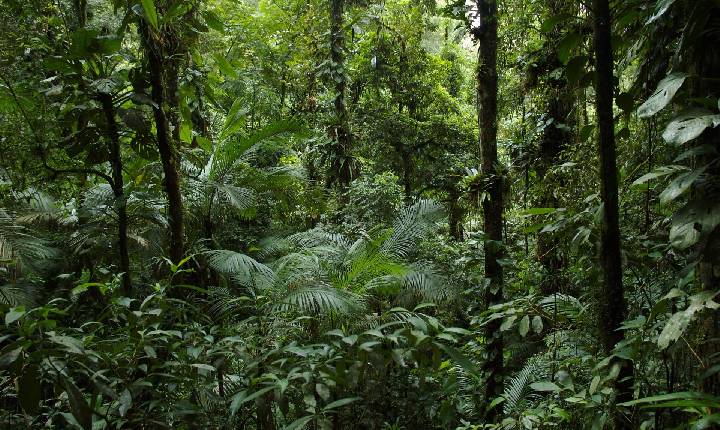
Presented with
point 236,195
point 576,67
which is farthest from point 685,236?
point 236,195

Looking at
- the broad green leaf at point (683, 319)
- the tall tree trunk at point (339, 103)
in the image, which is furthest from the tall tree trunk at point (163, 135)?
the tall tree trunk at point (339, 103)

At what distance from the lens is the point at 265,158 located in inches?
337

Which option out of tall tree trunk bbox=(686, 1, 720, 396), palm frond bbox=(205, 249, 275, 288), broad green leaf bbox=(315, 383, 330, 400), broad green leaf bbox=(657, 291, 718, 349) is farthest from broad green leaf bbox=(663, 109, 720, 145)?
palm frond bbox=(205, 249, 275, 288)

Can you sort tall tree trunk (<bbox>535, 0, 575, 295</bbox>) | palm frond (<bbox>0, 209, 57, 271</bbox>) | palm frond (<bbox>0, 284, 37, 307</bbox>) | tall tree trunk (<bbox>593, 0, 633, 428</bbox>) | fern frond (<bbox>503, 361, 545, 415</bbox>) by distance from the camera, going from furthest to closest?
tall tree trunk (<bbox>535, 0, 575, 295</bbox>) < fern frond (<bbox>503, 361, 545, 415</bbox>) < palm frond (<bbox>0, 209, 57, 271</bbox>) < palm frond (<bbox>0, 284, 37, 307</bbox>) < tall tree trunk (<bbox>593, 0, 633, 428</bbox>)

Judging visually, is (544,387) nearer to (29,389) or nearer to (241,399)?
(241,399)

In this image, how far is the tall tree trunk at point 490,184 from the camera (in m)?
2.95

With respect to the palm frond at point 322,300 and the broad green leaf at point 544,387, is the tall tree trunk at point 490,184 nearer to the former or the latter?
the palm frond at point 322,300

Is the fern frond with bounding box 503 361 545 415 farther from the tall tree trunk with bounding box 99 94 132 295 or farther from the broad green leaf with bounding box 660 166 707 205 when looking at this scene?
the tall tree trunk with bounding box 99 94 132 295

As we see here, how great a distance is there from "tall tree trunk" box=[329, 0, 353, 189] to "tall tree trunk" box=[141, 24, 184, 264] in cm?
463

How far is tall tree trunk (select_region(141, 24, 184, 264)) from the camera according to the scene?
2469mm

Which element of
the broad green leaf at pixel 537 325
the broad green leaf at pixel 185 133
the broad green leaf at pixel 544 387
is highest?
the broad green leaf at pixel 185 133

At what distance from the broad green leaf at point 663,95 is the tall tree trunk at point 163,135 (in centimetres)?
209

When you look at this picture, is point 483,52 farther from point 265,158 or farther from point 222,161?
point 265,158

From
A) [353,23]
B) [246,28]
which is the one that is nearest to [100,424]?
[353,23]
